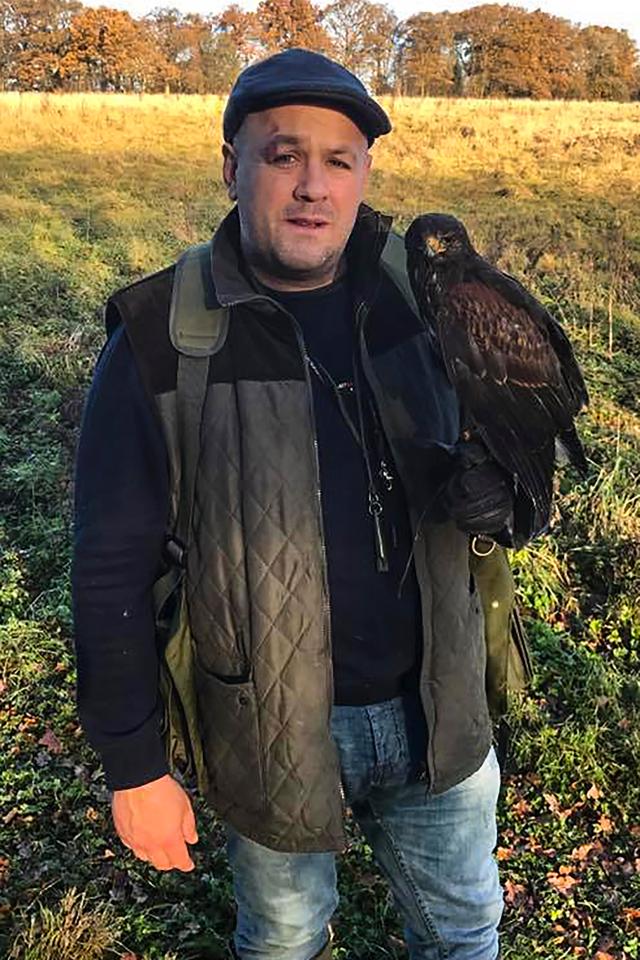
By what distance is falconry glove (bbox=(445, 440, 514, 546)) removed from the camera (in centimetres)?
182

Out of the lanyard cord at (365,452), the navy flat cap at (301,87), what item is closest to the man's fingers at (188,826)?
the lanyard cord at (365,452)

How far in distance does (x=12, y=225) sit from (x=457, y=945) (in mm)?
11669

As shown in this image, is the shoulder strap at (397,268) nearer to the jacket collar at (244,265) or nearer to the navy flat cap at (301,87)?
the jacket collar at (244,265)

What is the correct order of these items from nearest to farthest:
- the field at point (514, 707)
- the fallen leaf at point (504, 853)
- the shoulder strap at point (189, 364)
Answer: the shoulder strap at point (189, 364) → the field at point (514, 707) → the fallen leaf at point (504, 853)

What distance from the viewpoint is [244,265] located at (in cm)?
194

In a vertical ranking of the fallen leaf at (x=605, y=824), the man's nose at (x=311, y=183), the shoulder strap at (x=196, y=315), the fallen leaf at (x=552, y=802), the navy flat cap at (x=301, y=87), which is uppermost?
the navy flat cap at (x=301, y=87)

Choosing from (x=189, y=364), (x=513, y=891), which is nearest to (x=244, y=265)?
(x=189, y=364)

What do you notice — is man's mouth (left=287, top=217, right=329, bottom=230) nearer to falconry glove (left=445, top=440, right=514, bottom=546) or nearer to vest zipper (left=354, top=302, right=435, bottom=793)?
vest zipper (left=354, top=302, right=435, bottom=793)

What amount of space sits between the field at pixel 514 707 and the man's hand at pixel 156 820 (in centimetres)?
115

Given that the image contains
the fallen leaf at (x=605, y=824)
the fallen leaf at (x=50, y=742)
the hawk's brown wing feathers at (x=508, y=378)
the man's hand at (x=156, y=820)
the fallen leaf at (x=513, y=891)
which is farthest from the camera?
the fallen leaf at (x=50, y=742)

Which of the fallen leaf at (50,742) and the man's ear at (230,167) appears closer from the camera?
the man's ear at (230,167)

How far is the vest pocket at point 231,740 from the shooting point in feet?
6.07

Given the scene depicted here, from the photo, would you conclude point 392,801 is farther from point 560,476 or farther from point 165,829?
point 560,476

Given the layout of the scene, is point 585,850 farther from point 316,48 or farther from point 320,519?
point 316,48
